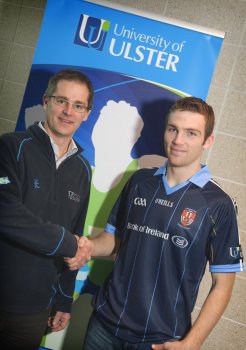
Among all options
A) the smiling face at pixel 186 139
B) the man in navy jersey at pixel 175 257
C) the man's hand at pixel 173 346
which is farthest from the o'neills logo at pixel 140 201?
the man's hand at pixel 173 346

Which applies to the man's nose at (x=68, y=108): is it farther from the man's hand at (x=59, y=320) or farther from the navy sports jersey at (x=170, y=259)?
the man's hand at (x=59, y=320)

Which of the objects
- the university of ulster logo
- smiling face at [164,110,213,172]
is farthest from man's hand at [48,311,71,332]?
the university of ulster logo

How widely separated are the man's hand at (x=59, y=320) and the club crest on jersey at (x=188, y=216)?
88 centimetres

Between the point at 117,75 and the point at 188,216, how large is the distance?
92 centimetres

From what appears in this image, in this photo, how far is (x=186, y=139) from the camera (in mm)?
1464

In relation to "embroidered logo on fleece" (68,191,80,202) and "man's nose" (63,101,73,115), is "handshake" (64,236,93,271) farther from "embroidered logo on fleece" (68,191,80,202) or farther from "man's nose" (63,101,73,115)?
"man's nose" (63,101,73,115)

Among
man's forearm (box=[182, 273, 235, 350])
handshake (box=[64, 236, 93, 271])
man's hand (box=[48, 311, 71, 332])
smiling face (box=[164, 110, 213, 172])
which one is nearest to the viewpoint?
man's forearm (box=[182, 273, 235, 350])

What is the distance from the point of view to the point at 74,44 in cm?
185

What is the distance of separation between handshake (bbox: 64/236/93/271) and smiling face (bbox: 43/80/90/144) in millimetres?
540

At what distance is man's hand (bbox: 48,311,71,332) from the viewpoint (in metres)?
1.75

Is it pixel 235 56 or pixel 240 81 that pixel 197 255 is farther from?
pixel 235 56

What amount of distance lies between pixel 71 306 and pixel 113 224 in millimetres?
552

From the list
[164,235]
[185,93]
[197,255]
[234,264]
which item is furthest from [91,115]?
[234,264]

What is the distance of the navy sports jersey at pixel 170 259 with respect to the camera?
4.54ft
